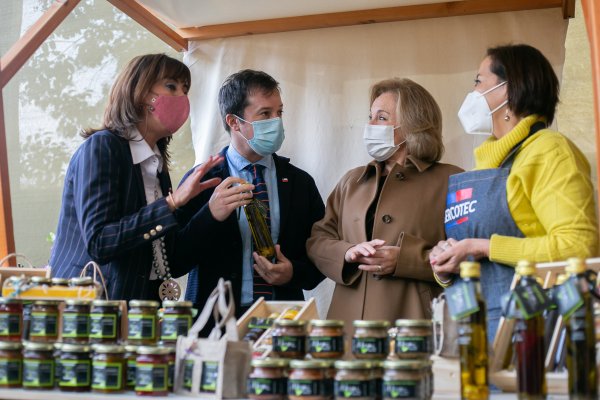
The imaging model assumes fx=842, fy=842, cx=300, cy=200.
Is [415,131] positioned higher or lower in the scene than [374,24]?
lower

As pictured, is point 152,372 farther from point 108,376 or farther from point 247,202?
point 247,202

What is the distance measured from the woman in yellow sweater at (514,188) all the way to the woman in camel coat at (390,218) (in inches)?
12.5

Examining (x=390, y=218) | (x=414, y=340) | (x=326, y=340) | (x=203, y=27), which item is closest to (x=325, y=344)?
(x=326, y=340)

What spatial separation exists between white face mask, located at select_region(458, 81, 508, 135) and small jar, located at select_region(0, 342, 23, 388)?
1919 millimetres

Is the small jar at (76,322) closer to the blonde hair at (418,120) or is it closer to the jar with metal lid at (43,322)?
the jar with metal lid at (43,322)

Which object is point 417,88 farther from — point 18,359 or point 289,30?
point 18,359

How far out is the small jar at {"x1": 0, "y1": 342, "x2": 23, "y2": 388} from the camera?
2314 millimetres

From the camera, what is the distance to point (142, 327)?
2.36 metres

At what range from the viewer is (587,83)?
5.21 m

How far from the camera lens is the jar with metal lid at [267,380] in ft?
6.90

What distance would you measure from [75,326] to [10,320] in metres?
0.21

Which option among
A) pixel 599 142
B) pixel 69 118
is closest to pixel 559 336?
pixel 599 142

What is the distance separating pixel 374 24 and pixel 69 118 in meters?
3.26

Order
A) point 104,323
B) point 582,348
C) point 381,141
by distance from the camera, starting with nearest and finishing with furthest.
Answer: point 582,348
point 104,323
point 381,141
